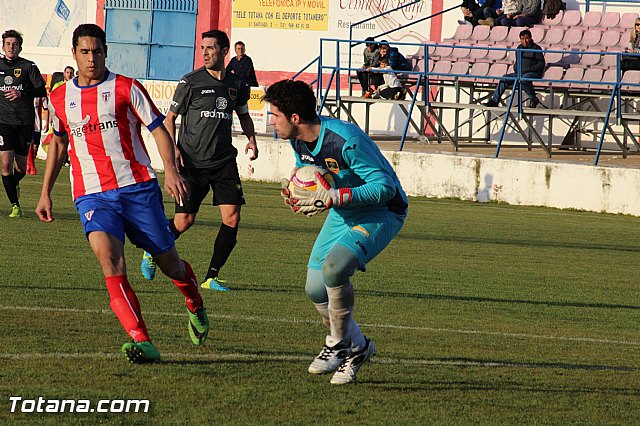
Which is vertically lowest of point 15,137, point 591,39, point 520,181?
point 520,181

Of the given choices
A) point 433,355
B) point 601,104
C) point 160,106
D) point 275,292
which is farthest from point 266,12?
point 433,355

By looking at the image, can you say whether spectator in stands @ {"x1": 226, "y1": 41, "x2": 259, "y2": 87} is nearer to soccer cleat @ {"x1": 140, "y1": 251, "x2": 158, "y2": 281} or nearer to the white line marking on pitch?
soccer cleat @ {"x1": 140, "y1": 251, "x2": 158, "y2": 281}

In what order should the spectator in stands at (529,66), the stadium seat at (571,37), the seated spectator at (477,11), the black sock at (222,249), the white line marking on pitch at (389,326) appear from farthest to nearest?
the seated spectator at (477,11) < the stadium seat at (571,37) < the spectator in stands at (529,66) < the black sock at (222,249) < the white line marking on pitch at (389,326)

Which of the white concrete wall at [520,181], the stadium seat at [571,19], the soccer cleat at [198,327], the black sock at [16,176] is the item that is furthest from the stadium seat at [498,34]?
the soccer cleat at [198,327]

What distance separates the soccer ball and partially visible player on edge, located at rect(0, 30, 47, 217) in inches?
361

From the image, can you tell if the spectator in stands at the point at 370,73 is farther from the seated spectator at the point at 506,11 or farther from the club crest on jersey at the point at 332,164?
the club crest on jersey at the point at 332,164

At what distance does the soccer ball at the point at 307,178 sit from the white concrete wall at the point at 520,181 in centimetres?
1342

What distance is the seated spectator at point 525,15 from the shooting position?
25.8 metres

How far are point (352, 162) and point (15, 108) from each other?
9.61 metres

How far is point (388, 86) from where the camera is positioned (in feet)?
79.2

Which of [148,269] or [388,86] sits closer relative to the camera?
[148,269]

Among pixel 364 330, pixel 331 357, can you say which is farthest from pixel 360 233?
pixel 364 330

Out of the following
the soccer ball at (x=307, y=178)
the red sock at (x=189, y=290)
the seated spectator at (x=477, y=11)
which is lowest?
the red sock at (x=189, y=290)

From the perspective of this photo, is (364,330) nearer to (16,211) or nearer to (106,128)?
(106,128)
